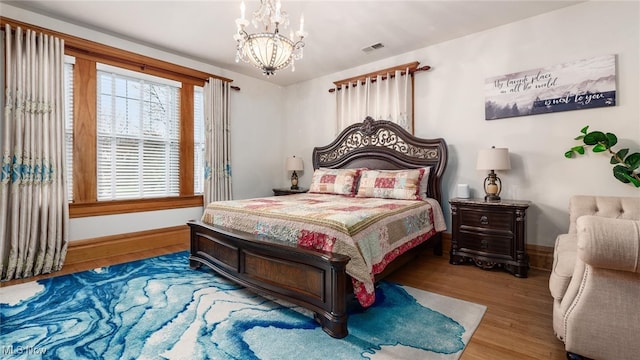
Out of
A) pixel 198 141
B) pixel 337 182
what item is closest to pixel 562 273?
pixel 337 182

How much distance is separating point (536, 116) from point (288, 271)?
3051 mm

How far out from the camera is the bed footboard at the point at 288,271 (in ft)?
5.95

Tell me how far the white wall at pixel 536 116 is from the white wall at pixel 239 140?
7.58 feet

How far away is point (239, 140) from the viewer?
4.90 meters

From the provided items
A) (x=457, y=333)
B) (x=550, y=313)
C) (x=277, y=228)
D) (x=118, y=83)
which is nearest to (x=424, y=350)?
(x=457, y=333)

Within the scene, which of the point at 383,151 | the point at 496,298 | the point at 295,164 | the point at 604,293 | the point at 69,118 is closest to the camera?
the point at 604,293

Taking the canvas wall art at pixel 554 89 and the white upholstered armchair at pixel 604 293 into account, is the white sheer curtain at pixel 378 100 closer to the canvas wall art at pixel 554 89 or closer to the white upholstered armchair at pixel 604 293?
the canvas wall art at pixel 554 89

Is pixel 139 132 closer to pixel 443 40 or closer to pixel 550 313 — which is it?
pixel 443 40

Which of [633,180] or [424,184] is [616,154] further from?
[424,184]

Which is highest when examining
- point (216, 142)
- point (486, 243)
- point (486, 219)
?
point (216, 142)

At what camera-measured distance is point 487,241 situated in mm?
3006

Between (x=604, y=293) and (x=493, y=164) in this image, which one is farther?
(x=493, y=164)

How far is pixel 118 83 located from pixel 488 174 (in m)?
4.59

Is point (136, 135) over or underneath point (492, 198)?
over
